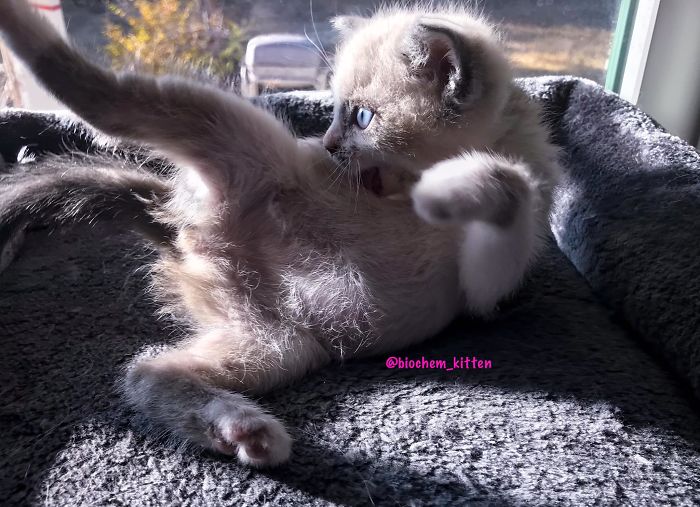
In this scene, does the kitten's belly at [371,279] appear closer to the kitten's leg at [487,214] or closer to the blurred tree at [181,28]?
the kitten's leg at [487,214]

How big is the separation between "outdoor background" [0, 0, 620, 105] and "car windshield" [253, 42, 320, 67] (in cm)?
3

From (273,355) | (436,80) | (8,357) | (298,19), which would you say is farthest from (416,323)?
(298,19)

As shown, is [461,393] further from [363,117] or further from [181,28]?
[181,28]

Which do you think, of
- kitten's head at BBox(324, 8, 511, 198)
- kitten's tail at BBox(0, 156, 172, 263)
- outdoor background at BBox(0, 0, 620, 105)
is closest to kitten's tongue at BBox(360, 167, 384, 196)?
kitten's head at BBox(324, 8, 511, 198)

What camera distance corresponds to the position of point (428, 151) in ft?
2.59

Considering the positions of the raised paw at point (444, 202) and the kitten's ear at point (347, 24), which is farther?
the kitten's ear at point (347, 24)

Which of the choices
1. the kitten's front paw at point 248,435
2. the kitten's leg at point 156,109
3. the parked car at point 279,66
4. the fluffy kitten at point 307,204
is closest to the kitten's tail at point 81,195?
the fluffy kitten at point 307,204

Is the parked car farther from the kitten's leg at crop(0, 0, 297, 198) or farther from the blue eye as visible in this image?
the kitten's leg at crop(0, 0, 297, 198)

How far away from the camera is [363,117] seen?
0.83 meters

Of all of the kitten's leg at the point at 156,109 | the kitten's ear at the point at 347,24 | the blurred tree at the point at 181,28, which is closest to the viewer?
the kitten's leg at the point at 156,109

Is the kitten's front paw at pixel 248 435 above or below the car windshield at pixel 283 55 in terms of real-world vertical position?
below

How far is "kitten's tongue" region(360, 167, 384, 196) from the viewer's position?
827mm

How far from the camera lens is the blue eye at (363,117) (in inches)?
32.4

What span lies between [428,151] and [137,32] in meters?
0.77
